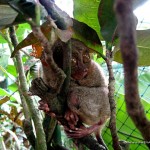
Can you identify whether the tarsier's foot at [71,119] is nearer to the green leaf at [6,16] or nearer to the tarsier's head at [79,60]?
the tarsier's head at [79,60]

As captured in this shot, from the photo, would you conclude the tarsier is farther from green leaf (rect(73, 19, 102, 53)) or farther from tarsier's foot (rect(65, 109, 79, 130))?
green leaf (rect(73, 19, 102, 53))


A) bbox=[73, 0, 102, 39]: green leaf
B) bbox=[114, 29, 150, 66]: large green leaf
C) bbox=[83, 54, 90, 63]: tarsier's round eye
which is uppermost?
bbox=[73, 0, 102, 39]: green leaf

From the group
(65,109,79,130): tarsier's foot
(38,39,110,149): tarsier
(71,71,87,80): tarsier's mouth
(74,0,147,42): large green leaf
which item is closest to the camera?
(74,0,147,42): large green leaf

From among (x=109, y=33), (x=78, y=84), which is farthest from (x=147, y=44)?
(x=78, y=84)

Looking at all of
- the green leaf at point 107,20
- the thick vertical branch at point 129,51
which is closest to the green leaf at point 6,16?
A: the green leaf at point 107,20

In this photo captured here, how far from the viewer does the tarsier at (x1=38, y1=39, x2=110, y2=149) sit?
56.4 inches

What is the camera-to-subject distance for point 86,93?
1.60 meters

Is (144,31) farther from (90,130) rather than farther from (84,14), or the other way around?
(90,130)

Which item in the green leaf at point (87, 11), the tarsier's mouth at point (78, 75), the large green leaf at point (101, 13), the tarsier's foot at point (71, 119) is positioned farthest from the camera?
the tarsier's mouth at point (78, 75)

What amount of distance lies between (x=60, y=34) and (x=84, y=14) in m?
0.34

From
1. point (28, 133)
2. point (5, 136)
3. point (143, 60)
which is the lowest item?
point (5, 136)

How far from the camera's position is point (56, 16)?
805 millimetres

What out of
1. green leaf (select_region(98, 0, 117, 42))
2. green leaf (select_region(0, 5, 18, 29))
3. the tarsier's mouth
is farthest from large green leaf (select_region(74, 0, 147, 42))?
the tarsier's mouth

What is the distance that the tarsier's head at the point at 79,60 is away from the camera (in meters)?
1.51
